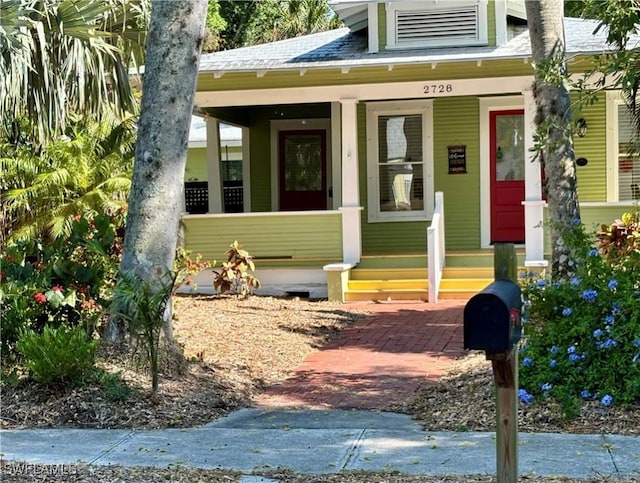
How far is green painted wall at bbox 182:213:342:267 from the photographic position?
14078mm

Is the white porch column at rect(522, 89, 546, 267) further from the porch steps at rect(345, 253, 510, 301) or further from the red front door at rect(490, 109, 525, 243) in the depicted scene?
the red front door at rect(490, 109, 525, 243)

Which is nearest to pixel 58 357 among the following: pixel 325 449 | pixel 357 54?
pixel 325 449

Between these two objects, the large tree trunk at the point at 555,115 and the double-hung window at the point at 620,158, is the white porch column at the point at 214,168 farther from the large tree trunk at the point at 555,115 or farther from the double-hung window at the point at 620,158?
the large tree trunk at the point at 555,115

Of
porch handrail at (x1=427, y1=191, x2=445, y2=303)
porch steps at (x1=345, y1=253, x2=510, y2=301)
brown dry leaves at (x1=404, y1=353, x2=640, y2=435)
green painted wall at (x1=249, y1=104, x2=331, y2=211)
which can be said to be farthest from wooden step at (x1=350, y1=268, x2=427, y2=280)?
brown dry leaves at (x1=404, y1=353, x2=640, y2=435)

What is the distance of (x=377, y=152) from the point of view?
15.3 m

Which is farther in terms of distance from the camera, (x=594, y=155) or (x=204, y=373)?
(x=594, y=155)

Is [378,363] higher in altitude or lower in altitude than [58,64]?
lower

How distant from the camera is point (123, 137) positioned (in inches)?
512

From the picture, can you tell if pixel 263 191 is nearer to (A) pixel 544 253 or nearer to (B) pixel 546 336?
(A) pixel 544 253

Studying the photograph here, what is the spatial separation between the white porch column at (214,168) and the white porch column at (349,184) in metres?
3.31

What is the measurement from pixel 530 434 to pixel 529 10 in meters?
4.87

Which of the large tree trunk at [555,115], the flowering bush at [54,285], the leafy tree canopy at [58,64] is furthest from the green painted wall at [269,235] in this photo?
the large tree trunk at [555,115]

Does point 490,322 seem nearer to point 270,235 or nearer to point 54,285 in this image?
point 54,285

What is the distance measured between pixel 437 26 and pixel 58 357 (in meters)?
9.90
